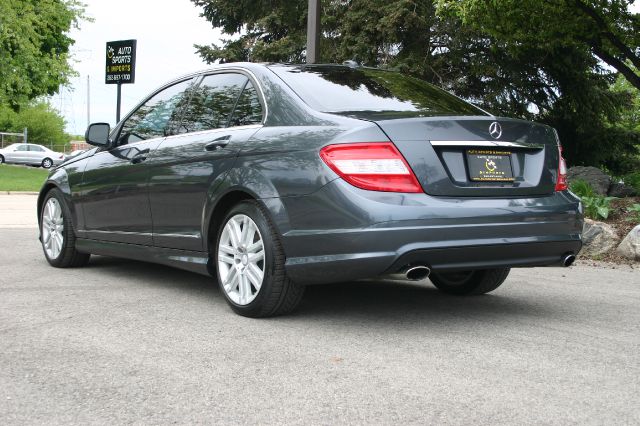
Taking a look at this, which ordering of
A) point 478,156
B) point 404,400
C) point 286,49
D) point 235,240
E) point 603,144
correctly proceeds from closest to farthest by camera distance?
point 404,400, point 478,156, point 235,240, point 603,144, point 286,49

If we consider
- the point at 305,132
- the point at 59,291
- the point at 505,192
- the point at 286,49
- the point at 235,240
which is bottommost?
the point at 59,291

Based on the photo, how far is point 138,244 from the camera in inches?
239

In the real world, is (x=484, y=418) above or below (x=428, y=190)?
below

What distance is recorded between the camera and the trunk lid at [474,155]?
14.4ft

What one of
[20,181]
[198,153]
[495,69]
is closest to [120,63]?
[495,69]

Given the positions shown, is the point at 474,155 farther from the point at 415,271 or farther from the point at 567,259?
the point at 567,259

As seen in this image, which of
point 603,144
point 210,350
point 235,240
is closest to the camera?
point 210,350

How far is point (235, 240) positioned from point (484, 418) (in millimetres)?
2311

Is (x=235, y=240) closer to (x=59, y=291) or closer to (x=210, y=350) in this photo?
(x=210, y=350)

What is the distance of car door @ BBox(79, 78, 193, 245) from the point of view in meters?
5.99

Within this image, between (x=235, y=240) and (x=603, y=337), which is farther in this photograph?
(x=235, y=240)

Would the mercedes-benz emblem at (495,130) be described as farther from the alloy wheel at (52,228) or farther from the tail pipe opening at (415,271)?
the alloy wheel at (52,228)

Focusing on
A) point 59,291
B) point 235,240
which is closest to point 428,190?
point 235,240

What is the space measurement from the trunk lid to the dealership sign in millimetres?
12267
